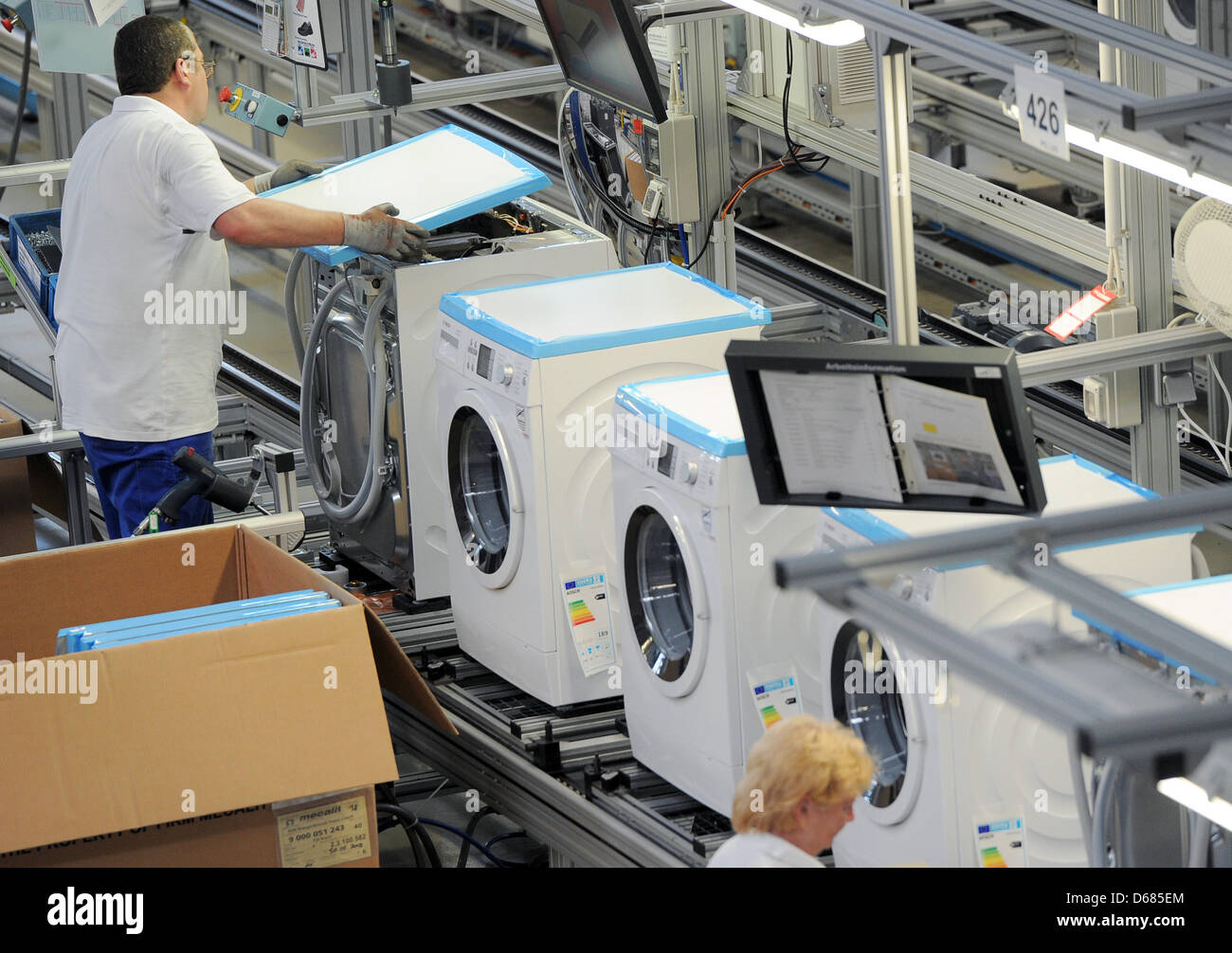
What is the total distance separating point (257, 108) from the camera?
20.2ft

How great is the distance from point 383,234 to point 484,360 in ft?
1.81

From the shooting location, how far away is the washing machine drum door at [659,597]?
4.38m

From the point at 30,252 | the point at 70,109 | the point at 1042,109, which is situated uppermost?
the point at 1042,109

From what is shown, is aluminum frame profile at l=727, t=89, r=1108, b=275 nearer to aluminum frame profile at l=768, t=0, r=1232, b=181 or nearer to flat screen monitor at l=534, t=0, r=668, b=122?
flat screen monitor at l=534, t=0, r=668, b=122

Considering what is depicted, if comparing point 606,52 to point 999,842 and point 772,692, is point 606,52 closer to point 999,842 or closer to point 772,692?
point 772,692

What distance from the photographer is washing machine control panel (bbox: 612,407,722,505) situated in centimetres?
407

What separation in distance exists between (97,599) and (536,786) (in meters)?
1.20

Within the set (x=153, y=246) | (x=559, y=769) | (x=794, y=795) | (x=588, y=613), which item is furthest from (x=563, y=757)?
(x=153, y=246)

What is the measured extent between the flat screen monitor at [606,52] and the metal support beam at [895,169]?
2.07 meters

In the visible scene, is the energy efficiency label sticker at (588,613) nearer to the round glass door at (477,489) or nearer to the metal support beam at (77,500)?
the round glass door at (477,489)

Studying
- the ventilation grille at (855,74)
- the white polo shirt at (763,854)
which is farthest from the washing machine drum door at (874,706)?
the ventilation grille at (855,74)

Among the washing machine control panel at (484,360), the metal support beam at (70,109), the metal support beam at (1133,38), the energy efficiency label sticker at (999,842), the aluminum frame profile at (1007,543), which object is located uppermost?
the metal support beam at (1133,38)
